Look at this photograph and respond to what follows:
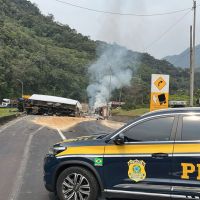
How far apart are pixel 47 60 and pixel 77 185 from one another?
13697cm

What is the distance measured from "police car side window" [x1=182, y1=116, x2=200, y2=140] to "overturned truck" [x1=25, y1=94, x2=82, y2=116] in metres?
64.2

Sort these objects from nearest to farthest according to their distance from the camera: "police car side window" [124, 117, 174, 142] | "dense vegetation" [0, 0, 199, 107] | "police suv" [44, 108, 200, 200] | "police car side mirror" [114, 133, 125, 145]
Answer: "police suv" [44, 108, 200, 200]
"police car side window" [124, 117, 174, 142]
"police car side mirror" [114, 133, 125, 145]
"dense vegetation" [0, 0, 199, 107]

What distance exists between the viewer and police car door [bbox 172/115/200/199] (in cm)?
668

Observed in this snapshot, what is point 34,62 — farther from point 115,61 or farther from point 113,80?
point 115,61

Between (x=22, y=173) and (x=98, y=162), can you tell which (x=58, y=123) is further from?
(x=98, y=162)

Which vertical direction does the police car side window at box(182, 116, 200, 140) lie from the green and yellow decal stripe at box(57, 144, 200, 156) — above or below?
above

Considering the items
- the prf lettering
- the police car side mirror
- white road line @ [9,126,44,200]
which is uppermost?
the police car side mirror

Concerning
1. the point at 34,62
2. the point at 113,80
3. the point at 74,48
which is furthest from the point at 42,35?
the point at 113,80

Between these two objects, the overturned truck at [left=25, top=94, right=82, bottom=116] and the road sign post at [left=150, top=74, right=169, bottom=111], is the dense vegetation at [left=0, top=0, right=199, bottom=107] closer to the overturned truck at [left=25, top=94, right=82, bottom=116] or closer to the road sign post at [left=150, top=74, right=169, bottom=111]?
the overturned truck at [left=25, top=94, right=82, bottom=116]

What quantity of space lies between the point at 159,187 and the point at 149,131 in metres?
0.87

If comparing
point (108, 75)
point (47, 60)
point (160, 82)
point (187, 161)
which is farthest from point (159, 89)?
point (47, 60)

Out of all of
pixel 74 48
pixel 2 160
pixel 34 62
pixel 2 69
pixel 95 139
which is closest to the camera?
pixel 95 139

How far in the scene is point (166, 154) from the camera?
689cm

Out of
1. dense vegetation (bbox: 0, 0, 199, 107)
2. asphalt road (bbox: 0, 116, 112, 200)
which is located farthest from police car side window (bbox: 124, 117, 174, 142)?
dense vegetation (bbox: 0, 0, 199, 107)
